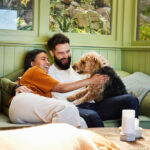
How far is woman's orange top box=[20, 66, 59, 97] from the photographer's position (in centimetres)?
248

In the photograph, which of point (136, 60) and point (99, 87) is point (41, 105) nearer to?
point (99, 87)

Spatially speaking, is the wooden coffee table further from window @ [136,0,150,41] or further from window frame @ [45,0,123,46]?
window @ [136,0,150,41]

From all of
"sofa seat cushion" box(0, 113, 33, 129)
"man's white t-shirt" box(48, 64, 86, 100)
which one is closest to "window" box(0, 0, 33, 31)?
"man's white t-shirt" box(48, 64, 86, 100)

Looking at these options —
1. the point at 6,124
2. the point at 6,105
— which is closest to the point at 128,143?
the point at 6,124

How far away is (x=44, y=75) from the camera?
250 centimetres

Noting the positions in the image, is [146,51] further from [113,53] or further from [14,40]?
[14,40]

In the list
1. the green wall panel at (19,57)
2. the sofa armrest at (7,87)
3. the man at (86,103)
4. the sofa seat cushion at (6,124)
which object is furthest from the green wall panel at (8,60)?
the sofa seat cushion at (6,124)

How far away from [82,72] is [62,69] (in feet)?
0.63

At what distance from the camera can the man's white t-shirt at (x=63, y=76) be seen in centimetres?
268

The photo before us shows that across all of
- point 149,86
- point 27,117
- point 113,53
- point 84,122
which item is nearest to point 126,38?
point 113,53

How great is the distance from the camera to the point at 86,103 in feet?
8.56

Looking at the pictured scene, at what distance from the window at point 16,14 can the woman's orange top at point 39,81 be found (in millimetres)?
820

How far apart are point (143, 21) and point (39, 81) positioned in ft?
5.40

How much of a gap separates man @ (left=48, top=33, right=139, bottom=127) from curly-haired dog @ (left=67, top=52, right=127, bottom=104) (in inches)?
2.2
